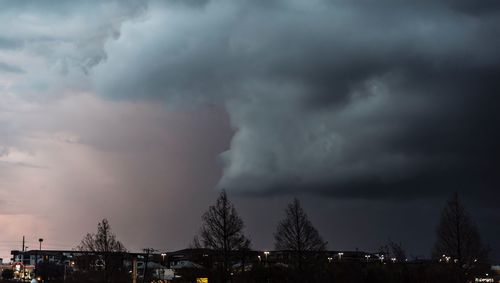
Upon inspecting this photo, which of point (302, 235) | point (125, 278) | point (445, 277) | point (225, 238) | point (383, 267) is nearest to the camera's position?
point (225, 238)

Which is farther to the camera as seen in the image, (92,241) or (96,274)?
(92,241)

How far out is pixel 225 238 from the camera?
8781 centimetres

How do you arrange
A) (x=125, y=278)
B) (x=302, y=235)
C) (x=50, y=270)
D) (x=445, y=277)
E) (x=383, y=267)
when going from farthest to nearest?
(x=50, y=270)
(x=125, y=278)
(x=383, y=267)
(x=445, y=277)
(x=302, y=235)

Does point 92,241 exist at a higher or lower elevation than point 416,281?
higher

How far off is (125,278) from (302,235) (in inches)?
1716

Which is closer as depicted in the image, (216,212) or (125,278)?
(216,212)

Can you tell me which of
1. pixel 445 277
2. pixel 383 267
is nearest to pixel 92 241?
pixel 383 267

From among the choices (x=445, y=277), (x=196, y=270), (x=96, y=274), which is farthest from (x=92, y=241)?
(x=445, y=277)

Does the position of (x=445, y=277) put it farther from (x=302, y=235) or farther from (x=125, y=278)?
(x=125, y=278)

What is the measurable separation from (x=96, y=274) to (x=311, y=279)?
4492cm

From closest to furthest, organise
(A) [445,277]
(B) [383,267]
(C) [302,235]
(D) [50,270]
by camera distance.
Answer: (C) [302,235]
(A) [445,277]
(B) [383,267]
(D) [50,270]

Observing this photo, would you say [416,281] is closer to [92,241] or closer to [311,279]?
[311,279]

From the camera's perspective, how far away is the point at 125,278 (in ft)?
394

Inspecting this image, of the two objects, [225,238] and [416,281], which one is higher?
[225,238]
